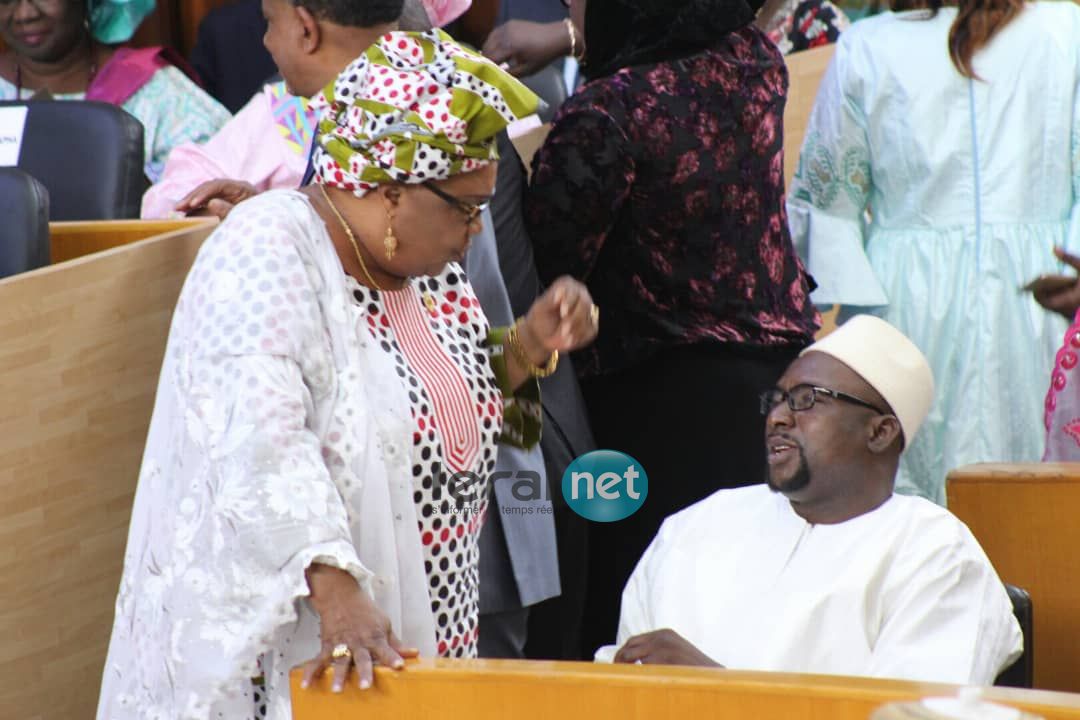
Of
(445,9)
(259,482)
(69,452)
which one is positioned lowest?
(69,452)

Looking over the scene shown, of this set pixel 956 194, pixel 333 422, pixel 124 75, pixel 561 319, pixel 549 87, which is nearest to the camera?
pixel 333 422

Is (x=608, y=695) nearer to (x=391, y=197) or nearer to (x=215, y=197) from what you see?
(x=391, y=197)

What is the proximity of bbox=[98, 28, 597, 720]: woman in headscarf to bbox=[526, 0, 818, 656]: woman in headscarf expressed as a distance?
75 cm

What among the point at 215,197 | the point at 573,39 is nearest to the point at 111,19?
the point at 215,197

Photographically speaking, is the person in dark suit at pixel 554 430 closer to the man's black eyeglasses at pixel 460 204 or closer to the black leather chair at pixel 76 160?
the man's black eyeglasses at pixel 460 204

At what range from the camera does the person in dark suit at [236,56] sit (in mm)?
5352

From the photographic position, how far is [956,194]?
4.15 m

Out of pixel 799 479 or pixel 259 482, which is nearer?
pixel 259 482

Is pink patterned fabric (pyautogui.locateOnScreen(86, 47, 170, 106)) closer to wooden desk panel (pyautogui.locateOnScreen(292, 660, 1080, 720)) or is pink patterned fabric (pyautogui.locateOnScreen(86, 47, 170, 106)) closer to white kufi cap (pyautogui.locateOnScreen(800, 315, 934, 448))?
white kufi cap (pyautogui.locateOnScreen(800, 315, 934, 448))

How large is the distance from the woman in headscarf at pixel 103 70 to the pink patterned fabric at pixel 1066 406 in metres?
2.38

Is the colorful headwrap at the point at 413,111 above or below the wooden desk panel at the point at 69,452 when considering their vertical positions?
above

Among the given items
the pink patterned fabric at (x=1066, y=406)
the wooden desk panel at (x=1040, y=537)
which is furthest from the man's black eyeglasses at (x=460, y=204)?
the pink patterned fabric at (x=1066, y=406)

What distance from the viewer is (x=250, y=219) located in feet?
7.70

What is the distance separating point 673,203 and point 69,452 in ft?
4.05
